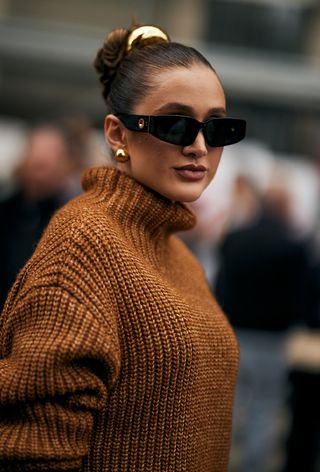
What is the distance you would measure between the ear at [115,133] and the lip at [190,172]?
16 cm

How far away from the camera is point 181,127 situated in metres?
2.34

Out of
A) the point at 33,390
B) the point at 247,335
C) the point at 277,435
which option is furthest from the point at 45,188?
the point at 277,435

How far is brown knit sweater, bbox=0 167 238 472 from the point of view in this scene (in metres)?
2.08

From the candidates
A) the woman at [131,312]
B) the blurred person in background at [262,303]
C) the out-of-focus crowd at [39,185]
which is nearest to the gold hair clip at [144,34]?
the woman at [131,312]

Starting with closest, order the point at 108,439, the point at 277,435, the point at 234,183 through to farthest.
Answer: the point at 108,439
the point at 234,183
the point at 277,435

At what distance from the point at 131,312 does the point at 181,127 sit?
46 cm

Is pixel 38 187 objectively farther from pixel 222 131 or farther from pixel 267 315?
pixel 222 131

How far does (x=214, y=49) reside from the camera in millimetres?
12844

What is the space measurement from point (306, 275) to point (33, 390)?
4423mm

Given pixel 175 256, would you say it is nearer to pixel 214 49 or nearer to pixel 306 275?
pixel 306 275

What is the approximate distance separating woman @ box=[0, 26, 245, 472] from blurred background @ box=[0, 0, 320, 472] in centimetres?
38

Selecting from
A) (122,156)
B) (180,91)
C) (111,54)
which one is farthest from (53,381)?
(111,54)

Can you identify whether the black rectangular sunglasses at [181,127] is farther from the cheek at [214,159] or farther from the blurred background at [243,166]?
the blurred background at [243,166]

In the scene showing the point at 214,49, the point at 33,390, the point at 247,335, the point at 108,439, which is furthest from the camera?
the point at 214,49
